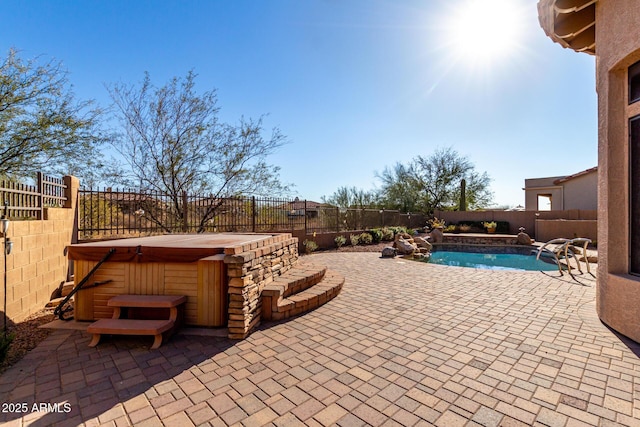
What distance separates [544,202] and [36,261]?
92.0 feet

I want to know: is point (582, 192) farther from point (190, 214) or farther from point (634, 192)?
point (190, 214)

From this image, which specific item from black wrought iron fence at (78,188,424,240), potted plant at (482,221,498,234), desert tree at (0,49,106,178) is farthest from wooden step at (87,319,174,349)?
potted plant at (482,221,498,234)

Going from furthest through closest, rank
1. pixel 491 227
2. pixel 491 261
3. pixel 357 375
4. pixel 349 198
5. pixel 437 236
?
pixel 349 198, pixel 491 227, pixel 437 236, pixel 491 261, pixel 357 375

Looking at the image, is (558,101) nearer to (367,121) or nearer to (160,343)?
(367,121)

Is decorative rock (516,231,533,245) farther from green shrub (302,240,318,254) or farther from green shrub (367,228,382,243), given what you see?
green shrub (302,240,318,254)

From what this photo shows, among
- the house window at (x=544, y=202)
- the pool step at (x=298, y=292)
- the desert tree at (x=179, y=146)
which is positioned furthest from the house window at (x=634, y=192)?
the house window at (x=544, y=202)

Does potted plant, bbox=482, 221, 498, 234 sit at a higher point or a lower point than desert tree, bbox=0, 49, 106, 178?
lower

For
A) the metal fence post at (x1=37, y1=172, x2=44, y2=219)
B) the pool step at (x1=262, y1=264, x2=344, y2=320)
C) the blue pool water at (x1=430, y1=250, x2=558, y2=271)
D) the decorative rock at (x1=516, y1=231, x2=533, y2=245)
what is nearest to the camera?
the pool step at (x1=262, y1=264, x2=344, y2=320)

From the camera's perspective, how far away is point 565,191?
16750 millimetres

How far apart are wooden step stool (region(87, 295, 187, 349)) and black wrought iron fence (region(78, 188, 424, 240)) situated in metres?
3.85

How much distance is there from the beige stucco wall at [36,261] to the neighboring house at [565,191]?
21.3 meters

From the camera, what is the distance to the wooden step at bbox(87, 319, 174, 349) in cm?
292

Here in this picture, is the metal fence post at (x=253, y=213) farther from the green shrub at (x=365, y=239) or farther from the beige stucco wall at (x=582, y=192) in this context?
the beige stucco wall at (x=582, y=192)

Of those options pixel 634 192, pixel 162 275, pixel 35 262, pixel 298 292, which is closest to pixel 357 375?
pixel 298 292
